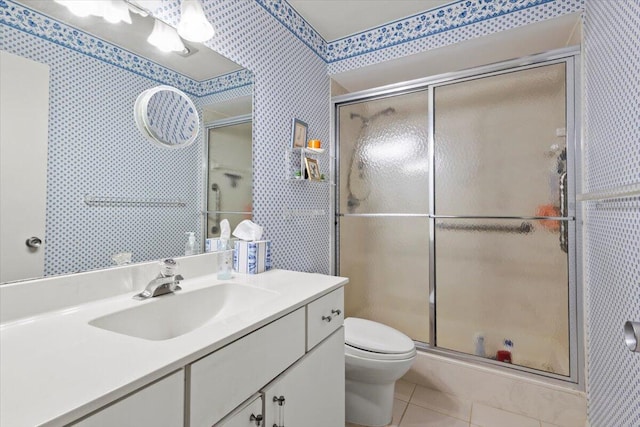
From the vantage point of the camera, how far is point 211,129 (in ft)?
4.55

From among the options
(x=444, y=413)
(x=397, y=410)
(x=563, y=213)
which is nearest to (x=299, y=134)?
(x=563, y=213)

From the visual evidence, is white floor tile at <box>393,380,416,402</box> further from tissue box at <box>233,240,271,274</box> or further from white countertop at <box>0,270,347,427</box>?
white countertop at <box>0,270,347,427</box>

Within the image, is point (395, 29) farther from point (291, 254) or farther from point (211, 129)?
point (291, 254)

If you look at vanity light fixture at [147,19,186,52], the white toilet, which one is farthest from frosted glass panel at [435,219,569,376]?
vanity light fixture at [147,19,186,52]

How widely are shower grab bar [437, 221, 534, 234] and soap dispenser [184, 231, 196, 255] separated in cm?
151

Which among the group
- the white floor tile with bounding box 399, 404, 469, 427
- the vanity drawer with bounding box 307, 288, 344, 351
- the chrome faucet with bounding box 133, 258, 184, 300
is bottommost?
the white floor tile with bounding box 399, 404, 469, 427

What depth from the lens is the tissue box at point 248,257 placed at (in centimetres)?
142

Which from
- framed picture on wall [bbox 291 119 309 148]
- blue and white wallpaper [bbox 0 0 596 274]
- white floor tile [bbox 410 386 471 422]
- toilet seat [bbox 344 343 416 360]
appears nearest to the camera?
blue and white wallpaper [bbox 0 0 596 274]

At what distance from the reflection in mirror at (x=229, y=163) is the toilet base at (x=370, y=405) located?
3.70 feet

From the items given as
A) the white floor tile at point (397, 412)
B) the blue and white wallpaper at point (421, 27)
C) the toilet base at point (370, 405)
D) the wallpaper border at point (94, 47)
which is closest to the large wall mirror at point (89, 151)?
the wallpaper border at point (94, 47)

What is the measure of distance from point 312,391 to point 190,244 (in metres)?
0.77

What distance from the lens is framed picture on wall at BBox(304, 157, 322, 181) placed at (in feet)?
6.27

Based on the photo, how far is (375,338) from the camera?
168 cm

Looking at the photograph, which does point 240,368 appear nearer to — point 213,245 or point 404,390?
point 213,245
